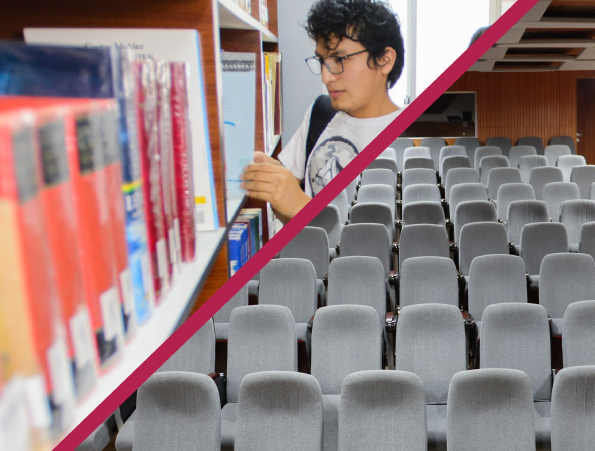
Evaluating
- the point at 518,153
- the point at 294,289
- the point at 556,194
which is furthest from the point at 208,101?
the point at 518,153

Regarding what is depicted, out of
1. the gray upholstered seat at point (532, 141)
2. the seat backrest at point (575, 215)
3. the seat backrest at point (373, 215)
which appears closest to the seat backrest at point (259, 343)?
the seat backrest at point (373, 215)

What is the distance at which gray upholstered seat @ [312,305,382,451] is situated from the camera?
9.58 ft

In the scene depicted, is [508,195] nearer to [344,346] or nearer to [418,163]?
[418,163]

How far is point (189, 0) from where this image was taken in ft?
1.80

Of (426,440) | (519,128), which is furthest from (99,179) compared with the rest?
(519,128)

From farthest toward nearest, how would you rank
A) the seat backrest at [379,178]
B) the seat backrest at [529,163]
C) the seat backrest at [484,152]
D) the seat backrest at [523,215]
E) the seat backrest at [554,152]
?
the seat backrest at [554,152] → the seat backrest at [484,152] → the seat backrest at [529,163] → the seat backrest at [379,178] → the seat backrest at [523,215]

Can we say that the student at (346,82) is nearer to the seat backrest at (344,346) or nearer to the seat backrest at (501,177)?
the seat backrest at (344,346)

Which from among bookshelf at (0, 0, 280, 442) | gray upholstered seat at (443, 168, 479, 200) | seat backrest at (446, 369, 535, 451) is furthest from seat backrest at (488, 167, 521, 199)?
bookshelf at (0, 0, 280, 442)

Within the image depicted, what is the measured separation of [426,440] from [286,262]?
1.42 meters

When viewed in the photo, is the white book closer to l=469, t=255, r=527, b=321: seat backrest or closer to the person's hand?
the person's hand

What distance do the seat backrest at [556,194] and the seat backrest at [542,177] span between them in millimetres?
455

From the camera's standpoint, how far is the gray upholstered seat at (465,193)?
5.07 m

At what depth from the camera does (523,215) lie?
181 inches

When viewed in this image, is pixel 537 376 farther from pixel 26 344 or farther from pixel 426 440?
pixel 26 344
